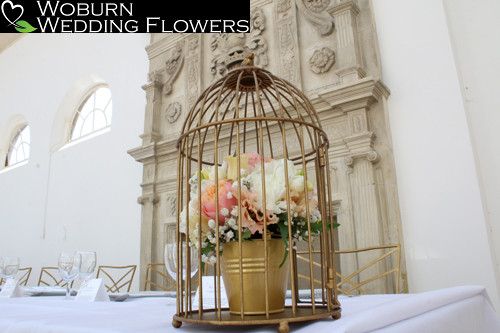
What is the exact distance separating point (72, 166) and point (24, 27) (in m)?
3.50

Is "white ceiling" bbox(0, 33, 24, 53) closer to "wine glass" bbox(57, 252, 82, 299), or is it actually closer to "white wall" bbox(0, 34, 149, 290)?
"white wall" bbox(0, 34, 149, 290)

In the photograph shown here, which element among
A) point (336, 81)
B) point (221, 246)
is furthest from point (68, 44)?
point (221, 246)

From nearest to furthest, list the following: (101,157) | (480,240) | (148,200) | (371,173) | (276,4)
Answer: (480,240)
(371,173)
(276,4)
(148,200)
(101,157)

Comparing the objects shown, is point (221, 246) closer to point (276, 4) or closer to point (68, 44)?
point (276, 4)

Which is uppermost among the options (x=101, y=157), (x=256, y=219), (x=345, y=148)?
(x=101, y=157)

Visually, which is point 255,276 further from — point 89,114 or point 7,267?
point 89,114

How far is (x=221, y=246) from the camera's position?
2.51 feet

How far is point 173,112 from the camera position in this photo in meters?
4.73

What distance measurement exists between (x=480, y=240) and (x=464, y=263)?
19cm

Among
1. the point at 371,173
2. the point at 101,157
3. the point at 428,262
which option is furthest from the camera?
the point at 101,157

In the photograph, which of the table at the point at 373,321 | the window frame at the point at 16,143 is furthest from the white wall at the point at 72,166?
the table at the point at 373,321

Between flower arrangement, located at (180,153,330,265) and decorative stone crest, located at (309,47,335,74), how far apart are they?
10.1 feet
